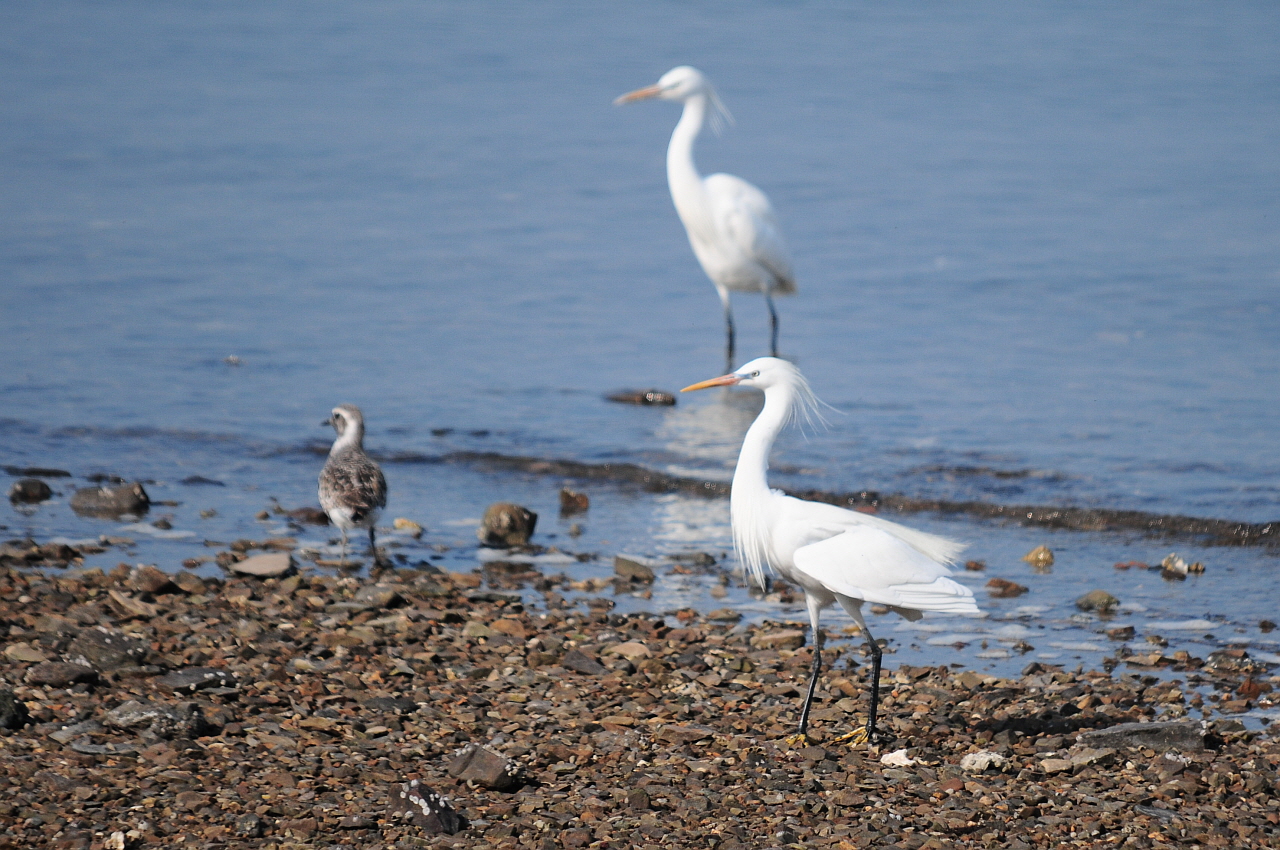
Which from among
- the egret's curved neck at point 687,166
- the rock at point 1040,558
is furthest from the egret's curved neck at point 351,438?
the egret's curved neck at point 687,166

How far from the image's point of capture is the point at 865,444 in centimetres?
1066

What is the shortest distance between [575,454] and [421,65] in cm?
2061

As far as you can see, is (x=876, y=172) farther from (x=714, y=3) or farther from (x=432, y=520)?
(x=714, y=3)

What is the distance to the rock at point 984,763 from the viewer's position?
509cm

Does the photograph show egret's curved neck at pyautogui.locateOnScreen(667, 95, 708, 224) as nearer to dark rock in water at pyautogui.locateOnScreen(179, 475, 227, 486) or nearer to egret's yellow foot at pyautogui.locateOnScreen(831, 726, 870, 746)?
dark rock in water at pyautogui.locateOnScreen(179, 475, 227, 486)

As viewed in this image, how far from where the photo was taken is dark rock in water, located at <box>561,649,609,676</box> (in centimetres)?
601

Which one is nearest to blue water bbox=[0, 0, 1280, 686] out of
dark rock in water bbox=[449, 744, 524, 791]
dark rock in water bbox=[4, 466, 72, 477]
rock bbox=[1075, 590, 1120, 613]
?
dark rock in water bbox=[4, 466, 72, 477]

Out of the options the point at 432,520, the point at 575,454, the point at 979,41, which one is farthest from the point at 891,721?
the point at 979,41

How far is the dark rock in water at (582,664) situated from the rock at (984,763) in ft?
5.19

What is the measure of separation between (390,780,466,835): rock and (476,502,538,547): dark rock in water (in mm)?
3634

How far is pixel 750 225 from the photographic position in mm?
14125

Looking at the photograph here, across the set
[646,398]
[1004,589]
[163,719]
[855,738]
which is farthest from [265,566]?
[646,398]

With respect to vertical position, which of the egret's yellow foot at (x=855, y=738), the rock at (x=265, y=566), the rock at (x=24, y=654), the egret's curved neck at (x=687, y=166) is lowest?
the egret's yellow foot at (x=855, y=738)

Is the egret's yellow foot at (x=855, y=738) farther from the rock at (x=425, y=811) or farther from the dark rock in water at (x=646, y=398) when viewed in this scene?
the dark rock in water at (x=646, y=398)
